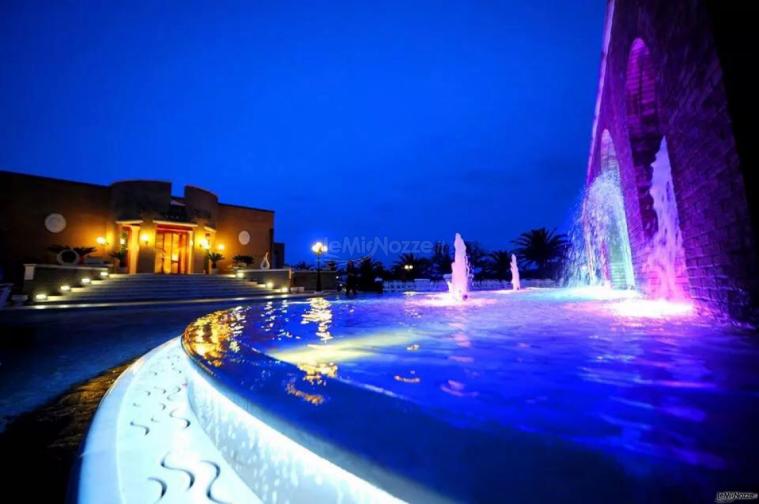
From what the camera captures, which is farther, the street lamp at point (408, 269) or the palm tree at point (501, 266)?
the street lamp at point (408, 269)

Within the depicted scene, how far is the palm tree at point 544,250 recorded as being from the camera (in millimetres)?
26500

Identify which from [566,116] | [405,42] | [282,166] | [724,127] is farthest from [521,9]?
[282,166]

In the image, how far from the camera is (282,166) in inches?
4845

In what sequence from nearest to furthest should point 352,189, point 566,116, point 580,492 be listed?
point 580,492 → point 566,116 → point 352,189

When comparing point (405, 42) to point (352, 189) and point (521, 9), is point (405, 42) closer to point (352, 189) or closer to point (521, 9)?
point (521, 9)

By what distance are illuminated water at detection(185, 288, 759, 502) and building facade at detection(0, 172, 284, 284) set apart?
20.8 meters

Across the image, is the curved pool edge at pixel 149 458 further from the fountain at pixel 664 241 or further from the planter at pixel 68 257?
the planter at pixel 68 257

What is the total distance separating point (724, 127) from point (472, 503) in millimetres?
3206

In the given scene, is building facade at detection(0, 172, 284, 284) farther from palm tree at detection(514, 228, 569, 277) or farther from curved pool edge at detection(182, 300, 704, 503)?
palm tree at detection(514, 228, 569, 277)

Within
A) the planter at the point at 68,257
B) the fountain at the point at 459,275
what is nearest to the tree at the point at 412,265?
the fountain at the point at 459,275

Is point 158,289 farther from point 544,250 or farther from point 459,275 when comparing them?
point 544,250

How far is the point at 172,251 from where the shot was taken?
21.1 meters

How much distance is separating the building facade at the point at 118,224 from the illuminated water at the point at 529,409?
820 inches

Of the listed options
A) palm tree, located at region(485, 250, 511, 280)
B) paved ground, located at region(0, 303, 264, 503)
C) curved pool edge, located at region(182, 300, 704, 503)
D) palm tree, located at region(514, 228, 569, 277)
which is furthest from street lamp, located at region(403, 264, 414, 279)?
curved pool edge, located at region(182, 300, 704, 503)
